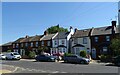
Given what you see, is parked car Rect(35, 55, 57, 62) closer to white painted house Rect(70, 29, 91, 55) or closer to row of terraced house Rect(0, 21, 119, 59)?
row of terraced house Rect(0, 21, 119, 59)

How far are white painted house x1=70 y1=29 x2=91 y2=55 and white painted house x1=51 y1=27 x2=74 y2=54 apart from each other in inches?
52.6

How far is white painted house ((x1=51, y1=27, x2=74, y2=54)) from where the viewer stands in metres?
61.7

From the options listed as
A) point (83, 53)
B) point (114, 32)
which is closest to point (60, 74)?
point (83, 53)

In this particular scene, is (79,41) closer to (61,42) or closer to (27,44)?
(61,42)

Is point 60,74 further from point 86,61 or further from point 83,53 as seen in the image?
point 83,53

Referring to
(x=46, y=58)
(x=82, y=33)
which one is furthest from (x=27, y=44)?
(x=46, y=58)

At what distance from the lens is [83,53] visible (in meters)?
49.2

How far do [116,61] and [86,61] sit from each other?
17.6ft

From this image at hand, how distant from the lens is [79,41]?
58531 millimetres

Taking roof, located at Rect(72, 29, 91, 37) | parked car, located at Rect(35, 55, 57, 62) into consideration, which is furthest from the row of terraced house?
parked car, located at Rect(35, 55, 57, 62)

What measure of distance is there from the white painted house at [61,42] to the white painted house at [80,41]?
1.34m

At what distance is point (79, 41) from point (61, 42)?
21.3 feet

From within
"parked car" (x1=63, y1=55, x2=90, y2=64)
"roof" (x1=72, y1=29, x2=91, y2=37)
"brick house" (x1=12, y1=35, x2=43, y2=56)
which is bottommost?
"parked car" (x1=63, y1=55, x2=90, y2=64)

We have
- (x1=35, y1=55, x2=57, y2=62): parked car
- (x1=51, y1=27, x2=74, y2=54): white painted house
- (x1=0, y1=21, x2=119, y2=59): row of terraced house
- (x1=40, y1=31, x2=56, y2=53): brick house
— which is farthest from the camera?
(x1=40, y1=31, x2=56, y2=53): brick house
